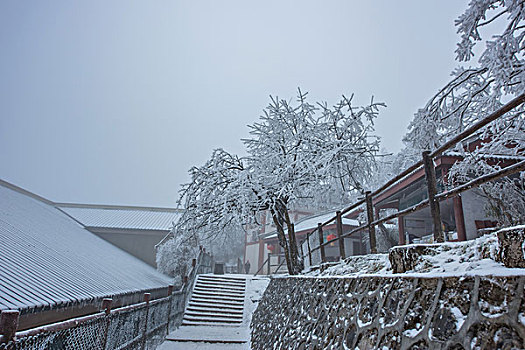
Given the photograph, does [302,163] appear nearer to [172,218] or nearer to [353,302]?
[353,302]

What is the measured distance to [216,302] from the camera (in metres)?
12.5

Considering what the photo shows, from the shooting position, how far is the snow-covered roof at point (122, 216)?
22469mm

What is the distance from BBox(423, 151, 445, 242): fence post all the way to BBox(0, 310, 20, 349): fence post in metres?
3.83

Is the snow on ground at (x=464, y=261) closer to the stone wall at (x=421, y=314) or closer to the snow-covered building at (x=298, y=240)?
the stone wall at (x=421, y=314)

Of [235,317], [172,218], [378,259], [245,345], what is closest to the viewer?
[378,259]

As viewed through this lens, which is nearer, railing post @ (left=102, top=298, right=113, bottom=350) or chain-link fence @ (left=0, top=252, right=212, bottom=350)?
chain-link fence @ (left=0, top=252, right=212, bottom=350)

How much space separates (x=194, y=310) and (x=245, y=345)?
154 inches

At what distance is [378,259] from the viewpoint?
4641mm

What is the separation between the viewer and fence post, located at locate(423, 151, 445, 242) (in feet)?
10.4

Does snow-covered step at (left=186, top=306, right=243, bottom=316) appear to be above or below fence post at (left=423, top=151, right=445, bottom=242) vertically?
below

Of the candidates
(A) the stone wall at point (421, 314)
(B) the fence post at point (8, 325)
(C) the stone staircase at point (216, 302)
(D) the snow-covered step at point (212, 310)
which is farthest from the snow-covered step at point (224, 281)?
(B) the fence post at point (8, 325)

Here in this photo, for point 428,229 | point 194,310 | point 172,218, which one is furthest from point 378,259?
point 172,218

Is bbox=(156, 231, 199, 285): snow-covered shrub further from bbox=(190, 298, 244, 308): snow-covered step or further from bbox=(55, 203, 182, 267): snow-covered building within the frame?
bbox=(190, 298, 244, 308): snow-covered step

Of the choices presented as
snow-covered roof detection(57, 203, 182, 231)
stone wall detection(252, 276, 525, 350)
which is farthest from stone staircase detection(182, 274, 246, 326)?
stone wall detection(252, 276, 525, 350)
